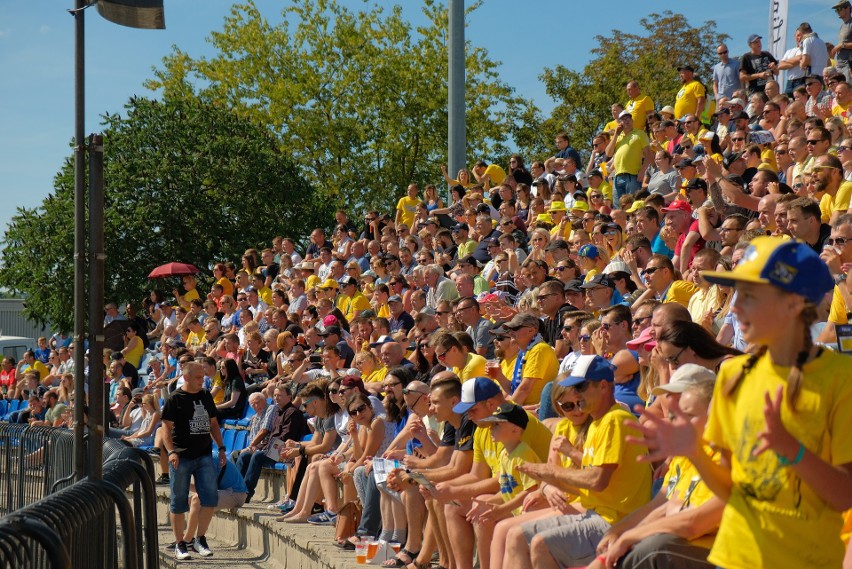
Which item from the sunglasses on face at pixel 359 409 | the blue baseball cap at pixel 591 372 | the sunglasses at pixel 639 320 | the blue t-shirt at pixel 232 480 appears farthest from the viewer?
the blue t-shirt at pixel 232 480

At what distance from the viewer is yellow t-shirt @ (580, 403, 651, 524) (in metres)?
5.91

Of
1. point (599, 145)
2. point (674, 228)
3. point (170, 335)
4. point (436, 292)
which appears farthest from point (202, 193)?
point (674, 228)

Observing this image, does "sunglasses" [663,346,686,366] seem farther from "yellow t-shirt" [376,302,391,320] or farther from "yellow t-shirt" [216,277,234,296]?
"yellow t-shirt" [216,277,234,296]

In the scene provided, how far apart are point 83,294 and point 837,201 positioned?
7.32m

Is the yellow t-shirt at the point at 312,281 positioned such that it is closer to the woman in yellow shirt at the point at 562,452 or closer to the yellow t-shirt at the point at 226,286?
the yellow t-shirt at the point at 226,286

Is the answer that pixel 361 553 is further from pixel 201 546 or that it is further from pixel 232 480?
pixel 232 480

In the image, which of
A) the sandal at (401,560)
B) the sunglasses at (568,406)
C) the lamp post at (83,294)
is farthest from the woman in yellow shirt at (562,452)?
the sandal at (401,560)

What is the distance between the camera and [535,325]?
9.77 m

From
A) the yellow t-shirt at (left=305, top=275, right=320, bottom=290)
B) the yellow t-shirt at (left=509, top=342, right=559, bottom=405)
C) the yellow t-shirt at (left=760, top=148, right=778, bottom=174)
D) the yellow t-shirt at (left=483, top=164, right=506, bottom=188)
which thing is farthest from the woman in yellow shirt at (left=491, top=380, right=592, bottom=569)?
the yellow t-shirt at (left=483, top=164, right=506, bottom=188)

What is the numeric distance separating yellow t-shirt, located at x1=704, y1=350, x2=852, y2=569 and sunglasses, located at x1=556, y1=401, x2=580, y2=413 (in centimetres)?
279

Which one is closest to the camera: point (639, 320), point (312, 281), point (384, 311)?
point (639, 320)

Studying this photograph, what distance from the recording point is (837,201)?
34.2 feet

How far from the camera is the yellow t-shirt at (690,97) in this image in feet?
66.5

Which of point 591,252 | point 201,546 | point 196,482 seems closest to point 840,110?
point 591,252
